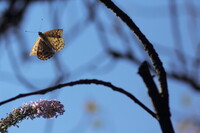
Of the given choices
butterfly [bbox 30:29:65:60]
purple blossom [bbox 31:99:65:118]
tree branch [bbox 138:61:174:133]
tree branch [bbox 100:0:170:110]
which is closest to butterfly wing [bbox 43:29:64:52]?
butterfly [bbox 30:29:65:60]

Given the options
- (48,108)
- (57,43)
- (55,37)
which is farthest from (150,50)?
(55,37)

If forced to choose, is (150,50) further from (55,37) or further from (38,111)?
(55,37)

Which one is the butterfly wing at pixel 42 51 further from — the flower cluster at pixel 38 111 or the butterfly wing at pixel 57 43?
the flower cluster at pixel 38 111

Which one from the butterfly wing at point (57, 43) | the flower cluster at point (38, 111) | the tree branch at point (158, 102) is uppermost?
the butterfly wing at point (57, 43)

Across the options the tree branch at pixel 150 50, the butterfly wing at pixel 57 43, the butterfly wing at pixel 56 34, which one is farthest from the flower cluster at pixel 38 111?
the tree branch at pixel 150 50

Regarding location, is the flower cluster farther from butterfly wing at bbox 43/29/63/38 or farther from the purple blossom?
butterfly wing at bbox 43/29/63/38

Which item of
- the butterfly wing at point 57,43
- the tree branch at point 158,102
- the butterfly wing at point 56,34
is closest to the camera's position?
the tree branch at point 158,102

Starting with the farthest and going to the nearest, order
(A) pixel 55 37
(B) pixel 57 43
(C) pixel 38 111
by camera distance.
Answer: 1. (A) pixel 55 37
2. (B) pixel 57 43
3. (C) pixel 38 111

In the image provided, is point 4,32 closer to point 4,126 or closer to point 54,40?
point 54,40
